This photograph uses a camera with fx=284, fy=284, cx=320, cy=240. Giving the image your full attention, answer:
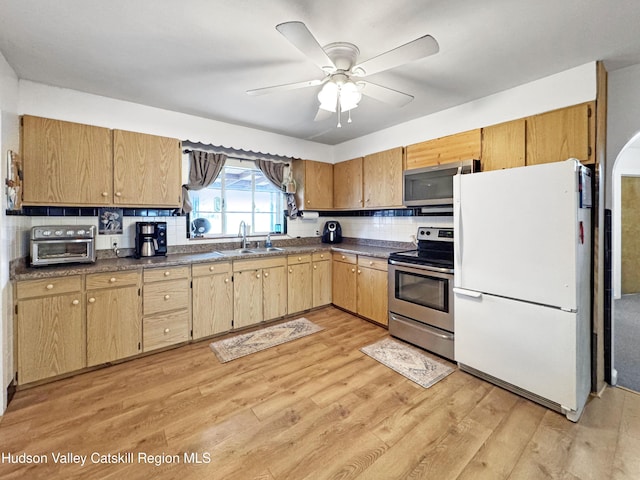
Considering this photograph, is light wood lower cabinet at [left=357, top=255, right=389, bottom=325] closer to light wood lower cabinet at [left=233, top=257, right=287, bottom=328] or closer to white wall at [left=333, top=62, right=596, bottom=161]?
light wood lower cabinet at [left=233, top=257, right=287, bottom=328]

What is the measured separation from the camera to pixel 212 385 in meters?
2.21

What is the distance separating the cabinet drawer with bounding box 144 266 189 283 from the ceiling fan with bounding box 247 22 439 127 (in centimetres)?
181

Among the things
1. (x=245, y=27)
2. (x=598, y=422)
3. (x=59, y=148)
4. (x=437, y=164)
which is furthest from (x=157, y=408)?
(x=437, y=164)

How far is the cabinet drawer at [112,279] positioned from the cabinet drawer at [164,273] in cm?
8

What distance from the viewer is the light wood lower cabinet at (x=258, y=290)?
3188 mm

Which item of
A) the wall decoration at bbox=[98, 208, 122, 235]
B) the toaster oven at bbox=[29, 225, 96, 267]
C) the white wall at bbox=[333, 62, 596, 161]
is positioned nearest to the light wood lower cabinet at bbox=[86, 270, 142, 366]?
the toaster oven at bbox=[29, 225, 96, 267]

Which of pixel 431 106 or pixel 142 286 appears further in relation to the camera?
pixel 431 106

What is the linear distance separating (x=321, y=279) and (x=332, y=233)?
83cm

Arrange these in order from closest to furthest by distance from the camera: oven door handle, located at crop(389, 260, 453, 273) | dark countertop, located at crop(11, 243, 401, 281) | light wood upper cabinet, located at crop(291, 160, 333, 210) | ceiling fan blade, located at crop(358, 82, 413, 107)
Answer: ceiling fan blade, located at crop(358, 82, 413, 107), dark countertop, located at crop(11, 243, 401, 281), oven door handle, located at crop(389, 260, 453, 273), light wood upper cabinet, located at crop(291, 160, 333, 210)

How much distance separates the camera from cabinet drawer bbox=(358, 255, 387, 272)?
3.24 m

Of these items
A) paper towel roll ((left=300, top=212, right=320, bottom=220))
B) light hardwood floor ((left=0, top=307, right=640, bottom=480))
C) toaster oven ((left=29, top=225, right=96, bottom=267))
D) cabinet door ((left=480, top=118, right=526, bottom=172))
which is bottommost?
light hardwood floor ((left=0, top=307, right=640, bottom=480))

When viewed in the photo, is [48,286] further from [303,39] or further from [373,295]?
[373,295]

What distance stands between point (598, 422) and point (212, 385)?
8.64 feet

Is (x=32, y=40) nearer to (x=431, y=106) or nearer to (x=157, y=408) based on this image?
(x=157, y=408)
